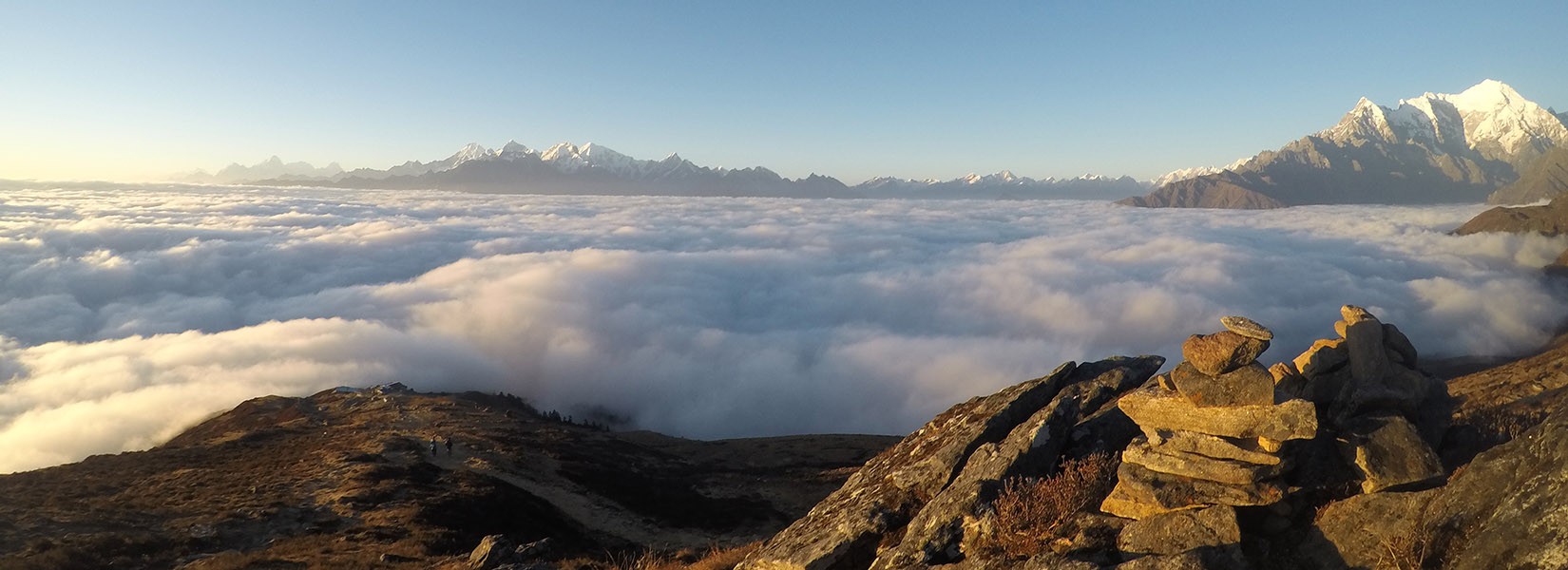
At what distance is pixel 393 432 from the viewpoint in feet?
279

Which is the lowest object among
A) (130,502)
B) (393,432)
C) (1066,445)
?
(393,432)

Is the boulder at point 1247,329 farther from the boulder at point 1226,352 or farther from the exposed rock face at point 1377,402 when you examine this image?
the exposed rock face at point 1377,402

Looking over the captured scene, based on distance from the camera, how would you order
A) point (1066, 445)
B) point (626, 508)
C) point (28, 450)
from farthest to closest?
point (28, 450) < point (626, 508) < point (1066, 445)

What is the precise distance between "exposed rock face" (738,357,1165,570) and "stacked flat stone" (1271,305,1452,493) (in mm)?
5031

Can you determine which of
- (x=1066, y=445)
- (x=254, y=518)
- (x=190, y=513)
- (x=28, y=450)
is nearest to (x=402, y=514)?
(x=254, y=518)

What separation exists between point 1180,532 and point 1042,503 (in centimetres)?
238

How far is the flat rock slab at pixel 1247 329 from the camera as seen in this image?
11906 mm

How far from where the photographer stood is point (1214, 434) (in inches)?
460

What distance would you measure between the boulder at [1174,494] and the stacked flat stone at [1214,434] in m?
0.01

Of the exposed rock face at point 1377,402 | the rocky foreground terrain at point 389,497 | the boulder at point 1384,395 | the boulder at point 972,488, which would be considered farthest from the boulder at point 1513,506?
the rocky foreground terrain at point 389,497

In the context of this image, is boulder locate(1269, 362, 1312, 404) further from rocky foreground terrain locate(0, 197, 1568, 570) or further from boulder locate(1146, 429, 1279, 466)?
boulder locate(1146, 429, 1279, 466)

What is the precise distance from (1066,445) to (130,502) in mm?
71121

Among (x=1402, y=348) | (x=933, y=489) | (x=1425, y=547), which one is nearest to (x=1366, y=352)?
(x=1402, y=348)

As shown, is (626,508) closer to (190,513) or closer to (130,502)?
(190,513)
